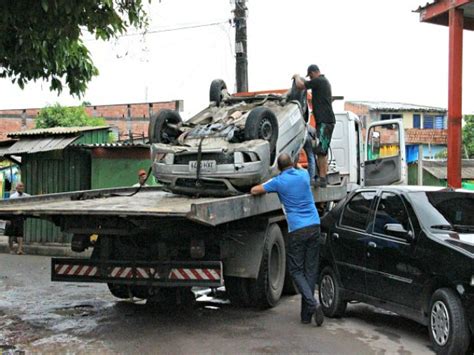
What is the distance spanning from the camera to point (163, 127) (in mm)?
8422

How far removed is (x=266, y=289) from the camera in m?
7.84

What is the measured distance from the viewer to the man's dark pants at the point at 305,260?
7.03m

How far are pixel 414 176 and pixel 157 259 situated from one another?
1851cm

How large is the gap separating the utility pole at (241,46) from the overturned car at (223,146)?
5951 millimetres

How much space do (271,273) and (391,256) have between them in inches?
79.5

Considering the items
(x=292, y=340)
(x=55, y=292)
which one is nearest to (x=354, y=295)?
(x=292, y=340)

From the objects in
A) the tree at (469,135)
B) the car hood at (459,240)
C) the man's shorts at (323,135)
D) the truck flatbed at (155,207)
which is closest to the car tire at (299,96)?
the man's shorts at (323,135)

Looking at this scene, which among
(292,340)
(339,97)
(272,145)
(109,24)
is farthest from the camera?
(339,97)

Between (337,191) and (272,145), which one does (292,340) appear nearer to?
(272,145)

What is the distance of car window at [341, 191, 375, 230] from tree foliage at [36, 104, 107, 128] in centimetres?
2005

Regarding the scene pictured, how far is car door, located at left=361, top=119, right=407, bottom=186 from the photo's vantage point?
13.9 m

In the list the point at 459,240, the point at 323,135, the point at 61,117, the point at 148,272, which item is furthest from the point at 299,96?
the point at 61,117

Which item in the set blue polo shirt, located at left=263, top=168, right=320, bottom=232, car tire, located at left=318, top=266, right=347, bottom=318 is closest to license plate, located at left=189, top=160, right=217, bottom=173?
blue polo shirt, located at left=263, top=168, right=320, bottom=232

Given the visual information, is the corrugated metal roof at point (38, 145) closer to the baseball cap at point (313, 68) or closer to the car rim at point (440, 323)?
the baseball cap at point (313, 68)
